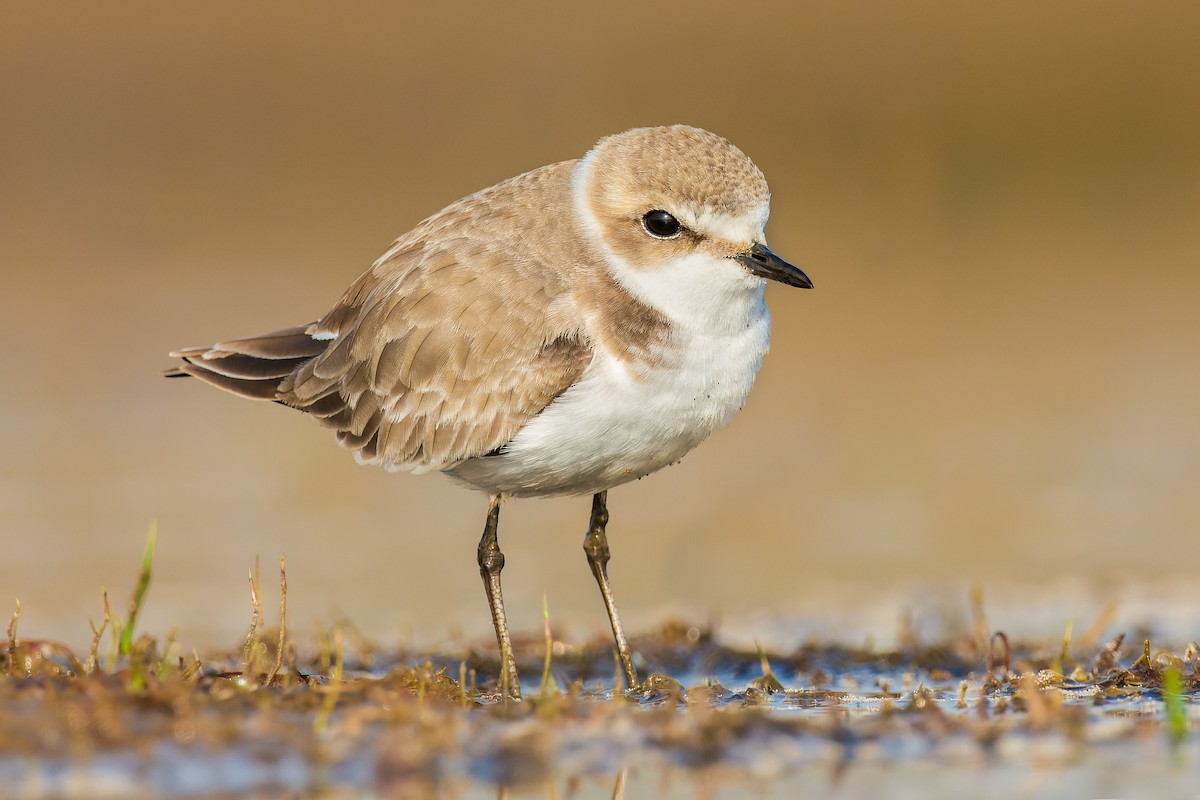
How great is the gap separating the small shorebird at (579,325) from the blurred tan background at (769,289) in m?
2.00

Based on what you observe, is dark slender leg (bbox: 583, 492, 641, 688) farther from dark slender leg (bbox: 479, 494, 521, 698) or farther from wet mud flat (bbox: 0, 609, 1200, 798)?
wet mud flat (bbox: 0, 609, 1200, 798)

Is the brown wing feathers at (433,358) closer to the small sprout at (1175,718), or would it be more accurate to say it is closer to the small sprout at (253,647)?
the small sprout at (253,647)

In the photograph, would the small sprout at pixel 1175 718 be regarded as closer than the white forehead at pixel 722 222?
Yes

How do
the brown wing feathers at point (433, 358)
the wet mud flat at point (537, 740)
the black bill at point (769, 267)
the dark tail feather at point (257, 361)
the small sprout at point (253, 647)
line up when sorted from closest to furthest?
1. the wet mud flat at point (537, 740)
2. the small sprout at point (253, 647)
3. the black bill at point (769, 267)
4. the brown wing feathers at point (433, 358)
5. the dark tail feather at point (257, 361)

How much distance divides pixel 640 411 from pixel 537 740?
5.16 ft

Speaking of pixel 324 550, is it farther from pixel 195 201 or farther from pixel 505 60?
pixel 505 60

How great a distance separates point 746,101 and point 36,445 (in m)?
9.96

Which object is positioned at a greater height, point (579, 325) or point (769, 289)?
point (769, 289)

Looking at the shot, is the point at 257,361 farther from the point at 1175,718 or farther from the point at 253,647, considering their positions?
the point at 1175,718

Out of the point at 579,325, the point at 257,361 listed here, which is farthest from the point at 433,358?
the point at 257,361

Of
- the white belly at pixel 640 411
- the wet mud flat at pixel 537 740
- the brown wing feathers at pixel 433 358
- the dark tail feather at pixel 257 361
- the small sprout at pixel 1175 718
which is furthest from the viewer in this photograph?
the dark tail feather at pixel 257 361

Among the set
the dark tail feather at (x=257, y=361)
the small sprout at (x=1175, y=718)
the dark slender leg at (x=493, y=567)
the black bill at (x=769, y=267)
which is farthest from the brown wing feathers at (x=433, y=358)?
the small sprout at (x=1175, y=718)

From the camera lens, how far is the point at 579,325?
6.38 meters

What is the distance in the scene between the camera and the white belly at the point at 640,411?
20.4 ft
